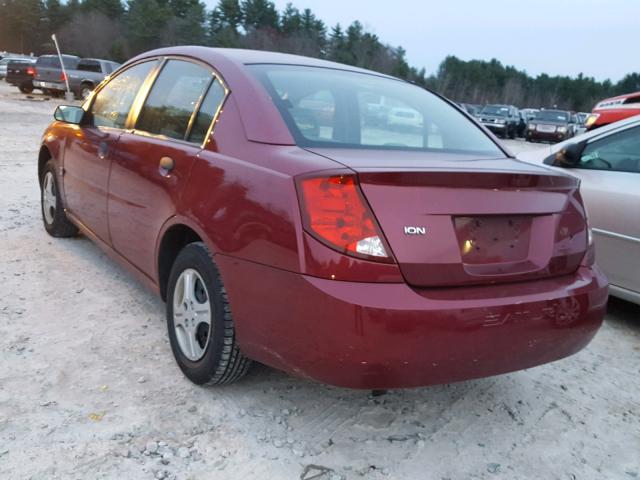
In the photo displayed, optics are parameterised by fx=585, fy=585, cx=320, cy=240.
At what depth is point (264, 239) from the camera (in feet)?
7.25

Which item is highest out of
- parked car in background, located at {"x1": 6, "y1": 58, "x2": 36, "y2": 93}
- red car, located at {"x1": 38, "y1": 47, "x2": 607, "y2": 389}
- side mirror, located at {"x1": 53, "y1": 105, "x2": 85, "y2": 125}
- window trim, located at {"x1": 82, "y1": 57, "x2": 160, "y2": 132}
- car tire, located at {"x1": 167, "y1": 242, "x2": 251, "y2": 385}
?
parked car in background, located at {"x1": 6, "y1": 58, "x2": 36, "y2": 93}

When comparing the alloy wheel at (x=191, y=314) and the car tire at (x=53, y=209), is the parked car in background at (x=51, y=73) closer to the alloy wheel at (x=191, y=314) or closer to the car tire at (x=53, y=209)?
the car tire at (x=53, y=209)

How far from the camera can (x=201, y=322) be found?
108 inches

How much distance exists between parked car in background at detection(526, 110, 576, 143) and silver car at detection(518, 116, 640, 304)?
997 inches

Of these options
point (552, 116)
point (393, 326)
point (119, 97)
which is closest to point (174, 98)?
point (119, 97)

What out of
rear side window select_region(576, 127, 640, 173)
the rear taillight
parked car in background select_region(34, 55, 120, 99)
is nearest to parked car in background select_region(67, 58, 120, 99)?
parked car in background select_region(34, 55, 120, 99)

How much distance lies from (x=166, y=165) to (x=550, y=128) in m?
28.2

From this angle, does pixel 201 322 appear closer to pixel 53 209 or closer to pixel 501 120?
pixel 53 209

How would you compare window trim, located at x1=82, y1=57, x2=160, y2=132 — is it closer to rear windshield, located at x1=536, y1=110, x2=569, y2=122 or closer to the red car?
the red car

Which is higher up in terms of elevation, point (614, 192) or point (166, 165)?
point (166, 165)

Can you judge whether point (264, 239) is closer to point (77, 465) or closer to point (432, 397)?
point (77, 465)

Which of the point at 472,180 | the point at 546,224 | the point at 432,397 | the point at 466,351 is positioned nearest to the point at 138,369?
the point at 432,397

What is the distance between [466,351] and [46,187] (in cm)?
418

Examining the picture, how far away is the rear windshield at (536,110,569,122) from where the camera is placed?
28656mm
